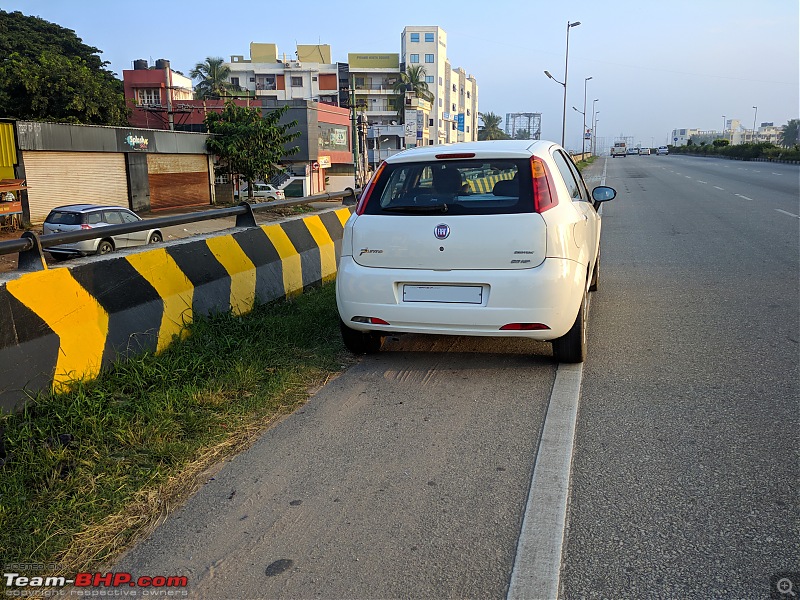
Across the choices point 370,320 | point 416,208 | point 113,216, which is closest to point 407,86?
point 113,216

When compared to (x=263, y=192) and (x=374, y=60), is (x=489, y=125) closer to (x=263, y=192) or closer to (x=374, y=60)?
(x=374, y=60)

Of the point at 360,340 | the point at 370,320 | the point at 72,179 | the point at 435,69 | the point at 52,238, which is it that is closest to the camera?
the point at 52,238

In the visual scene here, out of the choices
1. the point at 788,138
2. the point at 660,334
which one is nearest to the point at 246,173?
the point at 660,334

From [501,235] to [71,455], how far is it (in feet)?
9.22

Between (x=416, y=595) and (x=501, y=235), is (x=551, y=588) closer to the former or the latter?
(x=416, y=595)

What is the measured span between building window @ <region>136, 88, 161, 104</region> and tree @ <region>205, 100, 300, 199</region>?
21.0 metres

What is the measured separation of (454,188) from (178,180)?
35.9m

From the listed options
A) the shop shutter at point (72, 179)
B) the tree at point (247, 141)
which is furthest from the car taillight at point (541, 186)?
the tree at point (247, 141)

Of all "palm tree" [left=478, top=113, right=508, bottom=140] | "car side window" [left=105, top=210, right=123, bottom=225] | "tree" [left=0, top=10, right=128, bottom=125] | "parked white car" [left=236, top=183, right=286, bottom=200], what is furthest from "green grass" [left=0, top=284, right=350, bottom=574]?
"palm tree" [left=478, top=113, right=508, bottom=140]

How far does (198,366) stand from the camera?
4.59 metres

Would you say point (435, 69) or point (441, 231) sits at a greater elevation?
point (435, 69)

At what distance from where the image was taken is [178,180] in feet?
125

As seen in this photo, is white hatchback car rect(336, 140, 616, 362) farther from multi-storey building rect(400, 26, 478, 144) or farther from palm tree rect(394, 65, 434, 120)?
multi-storey building rect(400, 26, 478, 144)

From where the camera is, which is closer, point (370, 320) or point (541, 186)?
point (541, 186)
